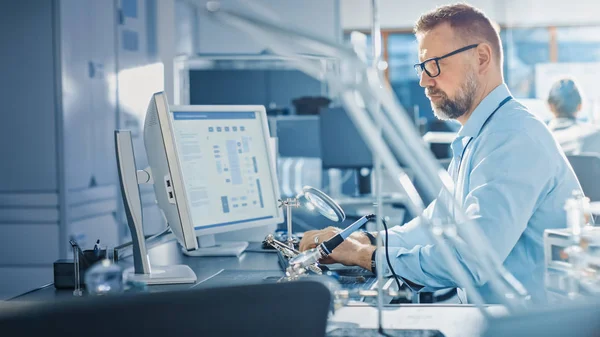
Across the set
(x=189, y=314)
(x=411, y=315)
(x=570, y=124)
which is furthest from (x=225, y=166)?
(x=570, y=124)

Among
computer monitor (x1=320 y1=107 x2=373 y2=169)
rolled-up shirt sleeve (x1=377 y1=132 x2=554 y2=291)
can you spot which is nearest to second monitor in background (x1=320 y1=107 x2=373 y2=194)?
computer monitor (x1=320 y1=107 x2=373 y2=169)

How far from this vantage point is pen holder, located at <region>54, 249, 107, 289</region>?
4.54 feet

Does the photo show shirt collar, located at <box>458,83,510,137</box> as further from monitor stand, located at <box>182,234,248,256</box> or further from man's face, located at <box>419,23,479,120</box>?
monitor stand, located at <box>182,234,248,256</box>

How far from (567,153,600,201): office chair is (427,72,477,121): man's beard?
2.78 feet

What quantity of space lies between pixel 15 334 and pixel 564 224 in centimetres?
124

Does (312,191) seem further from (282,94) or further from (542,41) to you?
(542,41)

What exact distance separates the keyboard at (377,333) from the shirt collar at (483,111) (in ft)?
2.70

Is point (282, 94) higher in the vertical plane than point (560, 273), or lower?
higher

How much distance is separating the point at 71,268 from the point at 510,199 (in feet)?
3.12

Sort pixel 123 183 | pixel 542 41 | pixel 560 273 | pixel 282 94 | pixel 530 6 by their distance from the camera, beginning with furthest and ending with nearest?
pixel 542 41, pixel 530 6, pixel 282 94, pixel 123 183, pixel 560 273

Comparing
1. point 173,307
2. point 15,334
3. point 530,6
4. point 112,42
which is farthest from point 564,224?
point 530,6

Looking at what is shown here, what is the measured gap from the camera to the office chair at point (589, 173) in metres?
2.35

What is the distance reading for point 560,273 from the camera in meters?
0.92

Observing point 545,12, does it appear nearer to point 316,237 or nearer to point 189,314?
point 316,237
